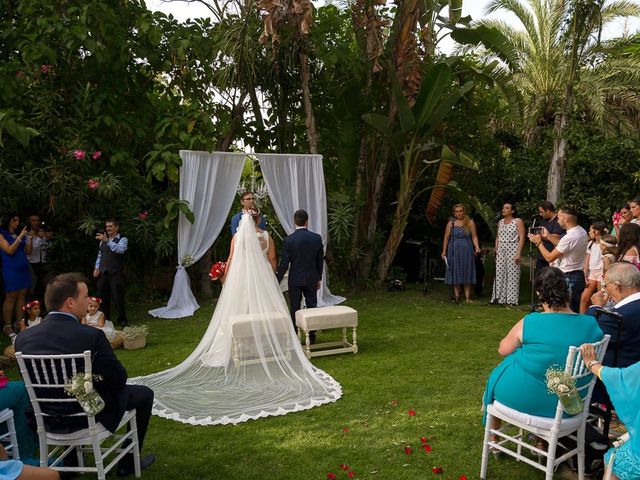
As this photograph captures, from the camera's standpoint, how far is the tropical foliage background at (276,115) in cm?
868

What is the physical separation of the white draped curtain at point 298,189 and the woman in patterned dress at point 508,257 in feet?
8.68

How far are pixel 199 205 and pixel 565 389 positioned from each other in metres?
6.97

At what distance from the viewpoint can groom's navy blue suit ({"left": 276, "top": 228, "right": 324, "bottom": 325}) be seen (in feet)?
22.3

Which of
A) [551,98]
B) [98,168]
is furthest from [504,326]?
[551,98]

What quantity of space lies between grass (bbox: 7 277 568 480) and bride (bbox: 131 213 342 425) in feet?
1.11

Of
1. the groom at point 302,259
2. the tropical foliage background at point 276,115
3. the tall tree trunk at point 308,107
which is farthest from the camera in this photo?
the tall tree trunk at point 308,107

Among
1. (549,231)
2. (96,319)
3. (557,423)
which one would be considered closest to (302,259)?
(96,319)

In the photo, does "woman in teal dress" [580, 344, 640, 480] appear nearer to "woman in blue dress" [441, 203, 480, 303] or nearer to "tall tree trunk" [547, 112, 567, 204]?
"woman in blue dress" [441, 203, 480, 303]

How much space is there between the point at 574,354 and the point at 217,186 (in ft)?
22.8

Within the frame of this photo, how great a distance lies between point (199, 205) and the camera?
9.14 m

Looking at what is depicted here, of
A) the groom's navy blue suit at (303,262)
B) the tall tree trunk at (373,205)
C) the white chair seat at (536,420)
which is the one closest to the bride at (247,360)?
the groom's navy blue suit at (303,262)

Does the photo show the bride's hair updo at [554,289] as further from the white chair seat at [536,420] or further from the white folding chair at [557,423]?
the white chair seat at [536,420]

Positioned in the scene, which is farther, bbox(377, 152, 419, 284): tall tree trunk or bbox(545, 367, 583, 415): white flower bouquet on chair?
bbox(377, 152, 419, 284): tall tree trunk

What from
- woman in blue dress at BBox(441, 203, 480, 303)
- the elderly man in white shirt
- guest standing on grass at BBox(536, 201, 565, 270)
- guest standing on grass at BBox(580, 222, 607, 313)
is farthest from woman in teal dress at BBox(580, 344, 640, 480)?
woman in blue dress at BBox(441, 203, 480, 303)
